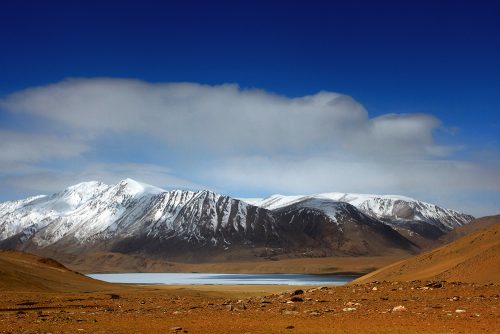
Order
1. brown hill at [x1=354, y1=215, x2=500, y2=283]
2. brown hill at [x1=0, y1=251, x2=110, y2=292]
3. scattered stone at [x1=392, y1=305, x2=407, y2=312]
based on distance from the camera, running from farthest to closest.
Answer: brown hill at [x1=0, y1=251, x2=110, y2=292] < brown hill at [x1=354, y1=215, x2=500, y2=283] < scattered stone at [x1=392, y1=305, x2=407, y2=312]

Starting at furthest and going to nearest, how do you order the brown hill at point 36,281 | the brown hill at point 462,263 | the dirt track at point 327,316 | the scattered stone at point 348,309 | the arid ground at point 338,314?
the brown hill at point 36,281 → the brown hill at point 462,263 → the scattered stone at point 348,309 → the arid ground at point 338,314 → the dirt track at point 327,316

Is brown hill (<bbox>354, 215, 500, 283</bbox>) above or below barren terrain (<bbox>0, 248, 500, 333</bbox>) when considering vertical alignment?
above

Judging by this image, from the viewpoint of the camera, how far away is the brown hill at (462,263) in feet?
139

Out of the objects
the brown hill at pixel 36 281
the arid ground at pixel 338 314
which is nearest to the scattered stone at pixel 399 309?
the arid ground at pixel 338 314

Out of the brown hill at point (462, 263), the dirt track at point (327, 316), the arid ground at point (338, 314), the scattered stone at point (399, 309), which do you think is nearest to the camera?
the dirt track at point (327, 316)

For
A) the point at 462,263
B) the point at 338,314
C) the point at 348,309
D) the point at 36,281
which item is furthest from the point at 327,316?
the point at 36,281

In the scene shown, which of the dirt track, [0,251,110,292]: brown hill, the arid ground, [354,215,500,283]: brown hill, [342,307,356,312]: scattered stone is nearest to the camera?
the dirt track

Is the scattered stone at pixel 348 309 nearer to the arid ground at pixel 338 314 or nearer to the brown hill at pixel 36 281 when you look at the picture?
the arid ground at pixel 338 314

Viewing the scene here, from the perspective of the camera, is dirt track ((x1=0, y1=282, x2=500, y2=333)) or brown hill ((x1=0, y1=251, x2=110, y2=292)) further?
brown hill ((x1=0, y1=251, x2=110, y2=292))

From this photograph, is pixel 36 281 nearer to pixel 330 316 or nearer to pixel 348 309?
pixel 348 309

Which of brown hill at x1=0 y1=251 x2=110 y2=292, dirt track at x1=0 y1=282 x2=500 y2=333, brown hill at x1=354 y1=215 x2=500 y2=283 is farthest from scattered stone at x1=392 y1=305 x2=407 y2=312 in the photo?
brown hill at x1=0 y1=251 x2=110 y2=292

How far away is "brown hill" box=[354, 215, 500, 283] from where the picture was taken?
42.3 metres

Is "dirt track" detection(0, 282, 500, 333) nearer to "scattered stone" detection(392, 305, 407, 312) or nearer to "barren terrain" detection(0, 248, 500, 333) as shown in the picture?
"barren terrain" detection(0, 248, 500, 333)

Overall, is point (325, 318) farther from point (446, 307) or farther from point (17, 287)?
point (17, 287)
